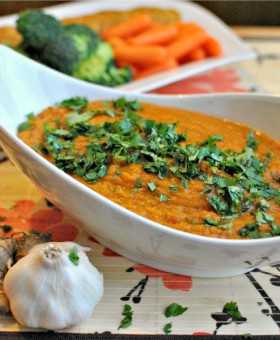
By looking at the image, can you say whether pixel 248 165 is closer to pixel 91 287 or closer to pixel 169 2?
pixel 91 287

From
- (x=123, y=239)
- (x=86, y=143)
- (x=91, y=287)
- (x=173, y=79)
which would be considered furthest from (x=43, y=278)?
(x=173, y=79)

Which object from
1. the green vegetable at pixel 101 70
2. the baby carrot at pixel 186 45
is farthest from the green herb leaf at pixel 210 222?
the baby carrot at pixel 186 45

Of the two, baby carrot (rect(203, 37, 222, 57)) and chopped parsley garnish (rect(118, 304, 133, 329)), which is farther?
baby carrot (rect(203, 37, 222, 57))

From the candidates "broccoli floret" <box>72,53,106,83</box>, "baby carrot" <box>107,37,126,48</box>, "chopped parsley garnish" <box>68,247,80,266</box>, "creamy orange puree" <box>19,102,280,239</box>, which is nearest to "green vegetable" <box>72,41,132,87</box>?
"broccoli floret" <box>72,53,106,83</box>

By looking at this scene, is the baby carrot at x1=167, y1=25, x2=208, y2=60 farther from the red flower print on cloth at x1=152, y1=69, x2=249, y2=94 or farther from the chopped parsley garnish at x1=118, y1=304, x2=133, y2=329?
the chopped parsley garnish at x1=118, y1=304, x2=133, y2=329

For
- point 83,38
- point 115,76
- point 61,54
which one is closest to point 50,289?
point 61,54

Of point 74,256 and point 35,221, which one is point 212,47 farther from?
point 74,256

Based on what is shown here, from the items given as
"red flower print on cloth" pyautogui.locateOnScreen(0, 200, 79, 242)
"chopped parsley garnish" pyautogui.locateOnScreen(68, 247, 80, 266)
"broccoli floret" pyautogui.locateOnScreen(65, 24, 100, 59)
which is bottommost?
"red flower print on cloth" pyautogui.locateOnScreen(0, 200, 79, 242)
